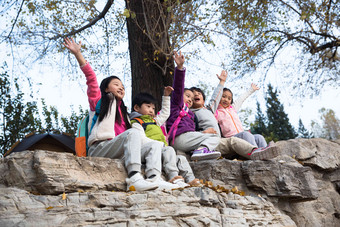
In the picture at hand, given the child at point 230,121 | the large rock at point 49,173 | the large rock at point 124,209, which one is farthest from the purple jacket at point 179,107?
the large rock at point 49,173

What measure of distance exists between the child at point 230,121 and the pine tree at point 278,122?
2692 cm

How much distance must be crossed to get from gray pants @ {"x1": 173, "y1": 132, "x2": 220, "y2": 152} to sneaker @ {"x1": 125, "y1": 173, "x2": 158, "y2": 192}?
60.1 inches

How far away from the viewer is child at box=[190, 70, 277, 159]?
500cm

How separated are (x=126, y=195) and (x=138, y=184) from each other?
32 centimetres

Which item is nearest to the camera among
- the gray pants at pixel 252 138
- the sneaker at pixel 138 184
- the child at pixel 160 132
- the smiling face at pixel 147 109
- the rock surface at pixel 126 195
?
the rock surface at pixel 126 195

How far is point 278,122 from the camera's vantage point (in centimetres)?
3428

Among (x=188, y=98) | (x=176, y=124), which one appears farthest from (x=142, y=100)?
(x=188, y=98)

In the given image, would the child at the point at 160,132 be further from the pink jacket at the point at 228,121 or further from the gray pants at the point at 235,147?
the pink jacket at the point at 228,121

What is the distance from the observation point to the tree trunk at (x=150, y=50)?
619 cm

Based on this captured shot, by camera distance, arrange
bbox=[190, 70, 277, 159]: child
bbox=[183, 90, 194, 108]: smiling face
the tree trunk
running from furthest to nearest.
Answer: the tree trunk
bbox=[183, 90, 194, 108]: smiling face
bbox=[190, 70, 277, 159]: child

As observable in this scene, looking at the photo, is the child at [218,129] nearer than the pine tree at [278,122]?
Yes

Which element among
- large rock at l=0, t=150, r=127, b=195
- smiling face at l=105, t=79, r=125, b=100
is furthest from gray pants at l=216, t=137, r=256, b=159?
large rock at l=0, t=150, r=127, b=195

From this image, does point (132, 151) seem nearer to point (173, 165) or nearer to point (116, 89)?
point (173, 165)

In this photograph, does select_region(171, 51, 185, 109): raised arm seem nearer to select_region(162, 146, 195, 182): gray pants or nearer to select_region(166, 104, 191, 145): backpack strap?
select_region(166, 104, 191, 145): backpack strap
